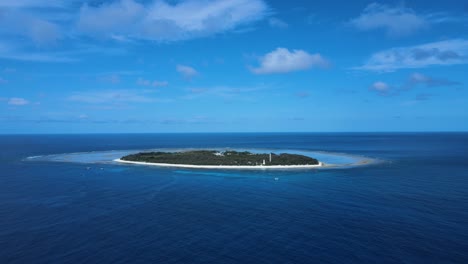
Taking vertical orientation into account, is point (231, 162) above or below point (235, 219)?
above

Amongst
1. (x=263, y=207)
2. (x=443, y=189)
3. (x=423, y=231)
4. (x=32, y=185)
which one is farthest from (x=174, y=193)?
(x=443, y=189)

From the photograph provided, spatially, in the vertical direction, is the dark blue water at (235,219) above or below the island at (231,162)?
below

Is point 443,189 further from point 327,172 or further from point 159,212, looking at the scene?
point 159,212

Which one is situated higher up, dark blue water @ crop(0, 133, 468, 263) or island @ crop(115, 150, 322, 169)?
island @ crop(115, 150, 322, 169)

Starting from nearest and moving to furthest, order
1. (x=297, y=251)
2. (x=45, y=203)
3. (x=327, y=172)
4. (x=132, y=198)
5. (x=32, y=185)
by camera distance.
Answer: (x=297, y=251) < (x=45, y=203) < (x=132, y=198) < (x=32, y=185) < (x=327, y=172)

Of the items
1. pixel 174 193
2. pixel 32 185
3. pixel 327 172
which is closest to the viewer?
pixel 174 193

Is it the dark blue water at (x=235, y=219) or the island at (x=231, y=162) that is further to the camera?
the island at (x=231, y=162)

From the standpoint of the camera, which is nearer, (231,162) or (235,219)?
(235,219)

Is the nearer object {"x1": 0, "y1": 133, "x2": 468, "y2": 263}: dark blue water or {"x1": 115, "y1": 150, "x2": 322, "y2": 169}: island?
{"x1": 0, "y1": 133, "x2": 468, "y2": 263}: dark blue water
